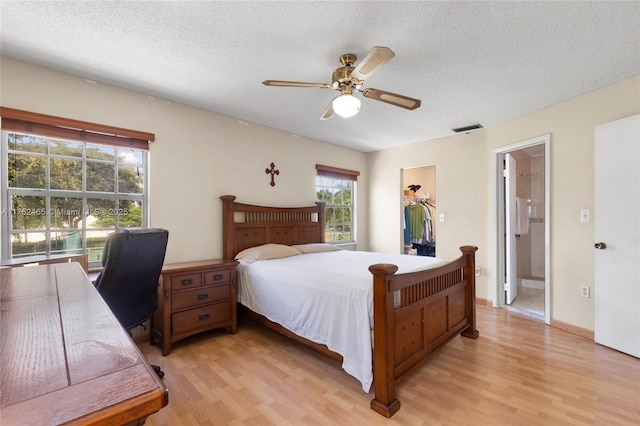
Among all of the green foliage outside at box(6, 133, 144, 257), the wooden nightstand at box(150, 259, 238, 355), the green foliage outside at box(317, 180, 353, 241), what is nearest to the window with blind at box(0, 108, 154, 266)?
the green foliage outside at box(6, 133, 144, 257)

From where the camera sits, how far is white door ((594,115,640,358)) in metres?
2.42

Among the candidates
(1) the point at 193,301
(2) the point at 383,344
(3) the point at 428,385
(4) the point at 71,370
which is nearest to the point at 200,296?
(1) the point at 193,301

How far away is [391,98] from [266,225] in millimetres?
2219

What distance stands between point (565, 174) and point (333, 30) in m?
2.81

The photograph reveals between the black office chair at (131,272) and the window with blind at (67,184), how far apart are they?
96 cm

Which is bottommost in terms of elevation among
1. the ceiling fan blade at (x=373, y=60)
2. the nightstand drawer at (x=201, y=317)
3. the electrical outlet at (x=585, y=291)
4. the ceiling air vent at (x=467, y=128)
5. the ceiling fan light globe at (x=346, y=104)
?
the nightstand drawer at (x=201, y=317)

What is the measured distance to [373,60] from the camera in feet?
5.70

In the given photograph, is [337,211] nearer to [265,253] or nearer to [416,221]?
[416,221]

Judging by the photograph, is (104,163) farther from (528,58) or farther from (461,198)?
(461,198)

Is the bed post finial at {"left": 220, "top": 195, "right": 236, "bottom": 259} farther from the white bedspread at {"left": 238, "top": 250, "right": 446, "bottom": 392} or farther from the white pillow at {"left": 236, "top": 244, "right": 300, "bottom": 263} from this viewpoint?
the white bedspread at {"left": 238, "top": 250, "right": 446, "bottom": 392}

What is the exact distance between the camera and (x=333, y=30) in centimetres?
183

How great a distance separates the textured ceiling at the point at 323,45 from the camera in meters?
1.67

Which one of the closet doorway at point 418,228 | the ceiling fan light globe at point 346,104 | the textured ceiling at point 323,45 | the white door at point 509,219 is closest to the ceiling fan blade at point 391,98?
the ceiling fan light globe at point 346,104

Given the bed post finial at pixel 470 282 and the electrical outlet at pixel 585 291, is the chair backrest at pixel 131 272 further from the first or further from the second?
the electrical outlet at pixel 585 291
